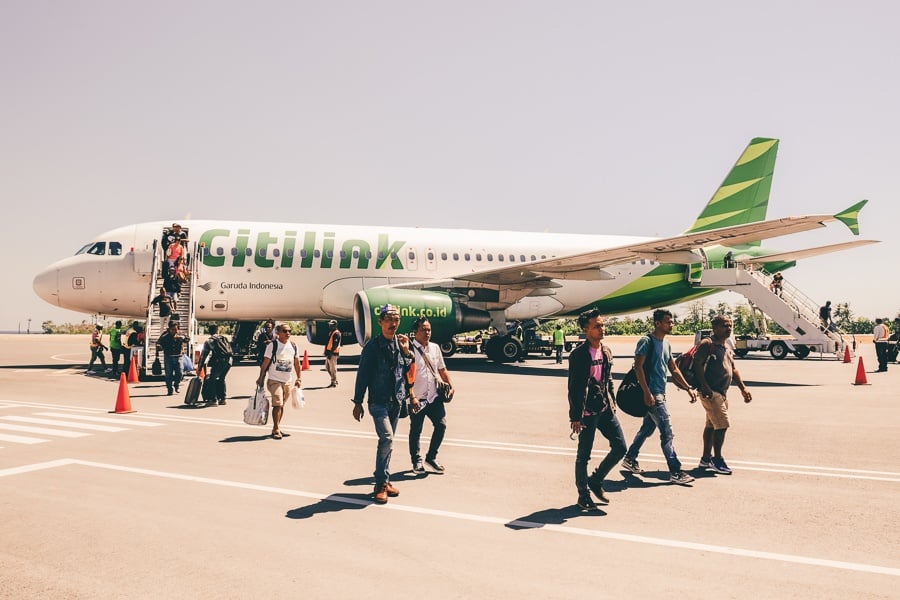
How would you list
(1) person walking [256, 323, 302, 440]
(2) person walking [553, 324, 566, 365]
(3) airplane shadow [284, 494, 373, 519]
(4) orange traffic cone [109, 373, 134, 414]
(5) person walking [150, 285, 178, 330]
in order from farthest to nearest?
(2) person walking [553, 324, 566, 365]
(5) person walking [150, 285, 178, 330]
(4) orange traffic cone [109, 373, 134, 414]
(1) person walking [256, 323, 302, 440]
(3) airplane shadow [284, 494, 373, 519]

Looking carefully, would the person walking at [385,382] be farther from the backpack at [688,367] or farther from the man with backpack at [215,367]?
the man with backpack at [215,367]

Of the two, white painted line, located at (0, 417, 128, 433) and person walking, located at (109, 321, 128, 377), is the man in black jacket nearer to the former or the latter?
white painted line, located at (0, 417, 128, 433)

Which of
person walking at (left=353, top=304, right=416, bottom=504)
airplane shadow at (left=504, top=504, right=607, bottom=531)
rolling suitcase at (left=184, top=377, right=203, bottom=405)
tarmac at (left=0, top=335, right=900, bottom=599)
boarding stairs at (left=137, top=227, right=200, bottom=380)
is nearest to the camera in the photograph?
tarmac at (left=0, top=335, right=900, bottom=599)

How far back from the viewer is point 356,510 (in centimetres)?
600

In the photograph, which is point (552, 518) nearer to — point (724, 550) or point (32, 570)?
point (724, 550)

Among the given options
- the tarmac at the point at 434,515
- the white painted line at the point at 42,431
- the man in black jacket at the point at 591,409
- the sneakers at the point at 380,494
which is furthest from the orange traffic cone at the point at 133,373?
the man in black jacket at the point at 591,409

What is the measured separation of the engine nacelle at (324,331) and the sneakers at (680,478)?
62.4ft

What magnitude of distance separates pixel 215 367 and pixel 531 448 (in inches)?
284

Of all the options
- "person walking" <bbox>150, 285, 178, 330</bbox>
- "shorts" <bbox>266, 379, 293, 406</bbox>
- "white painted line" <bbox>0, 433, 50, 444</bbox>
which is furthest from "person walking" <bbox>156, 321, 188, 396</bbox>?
"shorts" <bbox>266, 379, 293, 406</bbox>

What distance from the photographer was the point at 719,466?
7.55 metres

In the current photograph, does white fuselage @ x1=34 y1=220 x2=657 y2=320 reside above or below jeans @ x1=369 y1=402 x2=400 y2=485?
above

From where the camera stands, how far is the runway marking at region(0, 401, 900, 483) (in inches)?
294

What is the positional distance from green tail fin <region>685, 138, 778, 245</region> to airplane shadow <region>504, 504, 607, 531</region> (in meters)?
24.4

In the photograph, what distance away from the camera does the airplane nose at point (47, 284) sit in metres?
20.9
